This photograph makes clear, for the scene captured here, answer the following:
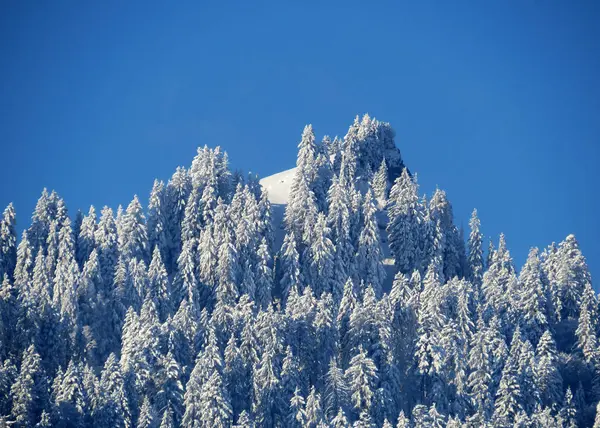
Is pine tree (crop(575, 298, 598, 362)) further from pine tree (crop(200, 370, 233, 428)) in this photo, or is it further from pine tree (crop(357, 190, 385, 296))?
pine tree (crop(200, 370, 233, 428))

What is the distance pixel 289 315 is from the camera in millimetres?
121125

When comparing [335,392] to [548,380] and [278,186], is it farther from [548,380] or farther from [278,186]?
[278,186]

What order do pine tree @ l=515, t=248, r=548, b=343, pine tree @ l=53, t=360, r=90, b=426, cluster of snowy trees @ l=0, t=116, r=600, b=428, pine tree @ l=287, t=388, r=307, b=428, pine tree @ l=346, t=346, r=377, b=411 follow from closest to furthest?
pine tree @ l=53, t=360, r=90, b=426
pine tree @ l=287, t=388, r=307, b=428
cluster of snowy trees @ l=0, t=116, r=600, b=428
pine tree @ l=346, t=346, r=377, b=411
pine tree @ l=515, t=248, r=548, b=343

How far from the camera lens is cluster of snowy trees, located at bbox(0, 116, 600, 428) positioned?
362ft

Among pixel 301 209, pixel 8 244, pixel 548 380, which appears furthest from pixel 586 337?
pixel 8 244

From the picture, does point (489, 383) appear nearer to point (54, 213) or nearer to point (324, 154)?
point (324, 154)

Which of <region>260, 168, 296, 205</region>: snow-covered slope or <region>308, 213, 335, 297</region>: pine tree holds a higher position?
<region>260, 168, 296, 205</region>: snow-covered slope

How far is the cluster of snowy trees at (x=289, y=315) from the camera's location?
4341 inches

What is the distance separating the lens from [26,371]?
106 metres

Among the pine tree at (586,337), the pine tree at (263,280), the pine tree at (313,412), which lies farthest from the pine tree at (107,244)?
the pine tree at (586,337)

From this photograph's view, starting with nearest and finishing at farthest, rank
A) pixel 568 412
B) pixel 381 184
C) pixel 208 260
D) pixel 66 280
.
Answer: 1. pixel 568 412
2. pixel 66 280
3. pixel 208 260
4. pixel 381 184

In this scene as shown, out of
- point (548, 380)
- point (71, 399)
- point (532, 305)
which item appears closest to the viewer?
point (71, 399)

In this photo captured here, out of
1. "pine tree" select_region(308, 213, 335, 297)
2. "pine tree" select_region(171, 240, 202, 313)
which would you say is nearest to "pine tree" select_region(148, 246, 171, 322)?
"pine tree" select_region(171, 240, 202, 313)

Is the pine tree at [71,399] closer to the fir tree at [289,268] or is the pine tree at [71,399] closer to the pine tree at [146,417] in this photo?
the pine tree at [146,417]
